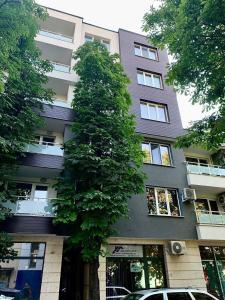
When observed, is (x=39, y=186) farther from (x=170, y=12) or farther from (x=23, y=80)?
(x=170, y=12)

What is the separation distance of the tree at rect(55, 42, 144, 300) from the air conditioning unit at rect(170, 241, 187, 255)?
12.2ft

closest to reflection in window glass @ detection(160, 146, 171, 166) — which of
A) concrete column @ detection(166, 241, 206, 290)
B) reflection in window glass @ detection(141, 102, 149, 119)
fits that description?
reflection in window glass @ detection(141, 102, 149, 119)

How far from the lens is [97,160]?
1076 centimetres

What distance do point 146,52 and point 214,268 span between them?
1586cm

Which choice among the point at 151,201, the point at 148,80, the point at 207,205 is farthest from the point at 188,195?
the point at 148,80

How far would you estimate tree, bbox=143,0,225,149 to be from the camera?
8.52m

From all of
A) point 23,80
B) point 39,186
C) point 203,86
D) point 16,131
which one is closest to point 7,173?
point 16,131

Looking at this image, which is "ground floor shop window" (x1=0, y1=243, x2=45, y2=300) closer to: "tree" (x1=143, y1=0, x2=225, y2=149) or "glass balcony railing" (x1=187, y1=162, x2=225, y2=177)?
"tree" (x1=143, y1=0, x2=225, y2=149)

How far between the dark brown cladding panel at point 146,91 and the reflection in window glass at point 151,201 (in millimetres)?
3609

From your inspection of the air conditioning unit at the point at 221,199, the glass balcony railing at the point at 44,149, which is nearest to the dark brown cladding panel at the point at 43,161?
the glass balcony railing at the point at 44,149

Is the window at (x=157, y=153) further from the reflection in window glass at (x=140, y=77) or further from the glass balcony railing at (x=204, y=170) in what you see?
the reflection in window glass at (x=140, y=77)

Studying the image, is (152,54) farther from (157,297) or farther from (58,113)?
(157,297)

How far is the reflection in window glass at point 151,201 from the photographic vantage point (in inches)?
551

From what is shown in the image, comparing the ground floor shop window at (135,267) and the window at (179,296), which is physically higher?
the ground floor shop window at (135,267)
